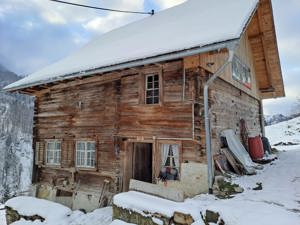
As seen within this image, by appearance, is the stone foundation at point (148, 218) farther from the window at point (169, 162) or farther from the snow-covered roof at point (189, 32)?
the snow-covered roof at point (189, 32)

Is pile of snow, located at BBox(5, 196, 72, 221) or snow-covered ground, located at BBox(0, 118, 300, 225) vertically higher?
snow-covered ground, located at BBox(0, 118, 300, 225)

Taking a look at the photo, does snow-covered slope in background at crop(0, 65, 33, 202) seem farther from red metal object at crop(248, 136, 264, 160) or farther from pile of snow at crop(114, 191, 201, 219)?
pile of snow at crop(114, 191, 201, 219)

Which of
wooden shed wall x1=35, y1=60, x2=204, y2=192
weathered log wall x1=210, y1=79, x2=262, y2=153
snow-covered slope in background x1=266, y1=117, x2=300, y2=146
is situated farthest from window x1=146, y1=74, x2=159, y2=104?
snow-covered slope in background x1=266, y1=117, x2=300, y2=146

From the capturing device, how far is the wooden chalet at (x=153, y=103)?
873 centimetres

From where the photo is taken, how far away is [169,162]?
30.7 ft

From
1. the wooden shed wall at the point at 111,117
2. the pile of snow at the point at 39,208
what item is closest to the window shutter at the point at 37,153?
the wooden shed wall at the point at 111,117

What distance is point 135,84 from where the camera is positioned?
10367 millimetres

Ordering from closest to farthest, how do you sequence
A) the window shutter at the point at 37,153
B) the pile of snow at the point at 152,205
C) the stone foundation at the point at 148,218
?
the stone foundation at the point at 148,218, the pile of snow at the point at 152,205, the window shutter at the point at 37,153

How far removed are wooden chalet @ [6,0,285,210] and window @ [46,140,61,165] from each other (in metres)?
0.05

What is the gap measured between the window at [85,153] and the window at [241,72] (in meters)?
7.37

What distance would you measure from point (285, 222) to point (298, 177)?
5.12m

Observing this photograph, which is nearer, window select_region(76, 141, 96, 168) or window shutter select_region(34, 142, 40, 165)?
→ window select_region(76, 141, 96, 168)

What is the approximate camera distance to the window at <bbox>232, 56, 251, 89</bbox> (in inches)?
471

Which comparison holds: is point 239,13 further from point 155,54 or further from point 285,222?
point 285,222
